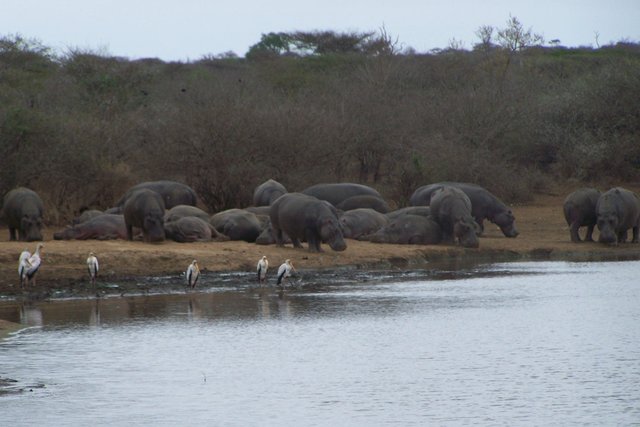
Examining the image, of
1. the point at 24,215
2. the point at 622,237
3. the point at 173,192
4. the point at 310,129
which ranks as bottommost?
the point at 622,237

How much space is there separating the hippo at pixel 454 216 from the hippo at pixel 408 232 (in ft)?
0.80

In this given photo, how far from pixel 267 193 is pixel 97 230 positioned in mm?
5694

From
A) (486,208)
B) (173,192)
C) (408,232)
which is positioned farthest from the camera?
(173,192)

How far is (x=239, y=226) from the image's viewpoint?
24.8m

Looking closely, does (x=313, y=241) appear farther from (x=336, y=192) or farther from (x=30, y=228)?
(x=336, y=192)

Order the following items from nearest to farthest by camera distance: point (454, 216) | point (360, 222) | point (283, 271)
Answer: point (283, 271) → point (454, 216) → point (360, 222)

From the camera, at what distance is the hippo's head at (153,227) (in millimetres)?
22859

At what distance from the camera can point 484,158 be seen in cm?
3366

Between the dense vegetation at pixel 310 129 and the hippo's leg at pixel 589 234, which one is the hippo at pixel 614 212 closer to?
the hippo's leg at pixel 589 234

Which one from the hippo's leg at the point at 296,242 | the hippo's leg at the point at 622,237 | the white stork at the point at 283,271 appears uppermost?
the hippo's leg at the point at 296,242

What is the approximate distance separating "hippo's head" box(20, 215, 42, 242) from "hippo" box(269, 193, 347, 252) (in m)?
4.48

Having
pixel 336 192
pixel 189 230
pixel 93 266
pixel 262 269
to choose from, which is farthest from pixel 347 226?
pixel 93 266

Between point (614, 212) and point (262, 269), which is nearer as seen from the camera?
point (262, 269)

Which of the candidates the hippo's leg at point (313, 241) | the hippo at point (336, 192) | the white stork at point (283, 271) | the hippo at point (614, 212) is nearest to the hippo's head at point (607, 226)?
the hippo at point (614, 212)
